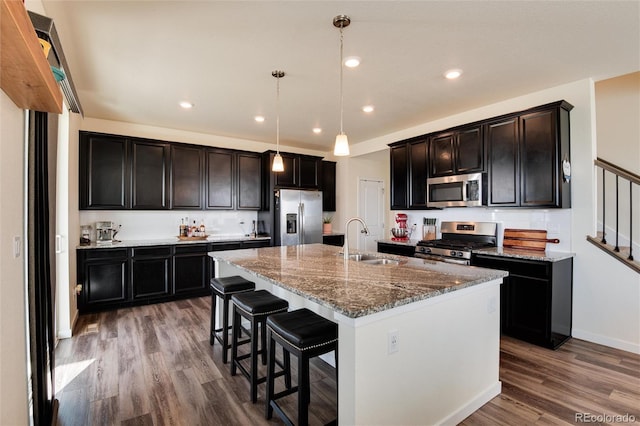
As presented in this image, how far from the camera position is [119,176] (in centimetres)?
445

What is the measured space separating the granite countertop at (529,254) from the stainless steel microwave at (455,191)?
0.60m

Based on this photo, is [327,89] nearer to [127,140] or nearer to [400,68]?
[400,68]

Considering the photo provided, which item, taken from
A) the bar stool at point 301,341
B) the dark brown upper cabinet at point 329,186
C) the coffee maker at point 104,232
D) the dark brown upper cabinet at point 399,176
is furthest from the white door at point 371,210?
the bar stool at point 301,341

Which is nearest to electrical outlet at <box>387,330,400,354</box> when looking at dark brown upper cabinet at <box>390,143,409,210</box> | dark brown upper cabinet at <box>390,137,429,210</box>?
dark brown upper cabinet at <box>390,137,429,210</box>

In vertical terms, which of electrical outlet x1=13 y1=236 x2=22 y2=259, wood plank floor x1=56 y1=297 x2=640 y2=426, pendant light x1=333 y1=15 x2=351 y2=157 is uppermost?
pendant light x1=333 y1=15 x2=351 y2=157

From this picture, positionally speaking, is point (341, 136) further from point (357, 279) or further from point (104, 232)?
point (104, 232)

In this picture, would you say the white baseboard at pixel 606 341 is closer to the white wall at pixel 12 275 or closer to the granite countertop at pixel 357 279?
the granite countertop at pixel 357 279

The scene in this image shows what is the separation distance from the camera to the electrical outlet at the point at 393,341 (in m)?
1.59

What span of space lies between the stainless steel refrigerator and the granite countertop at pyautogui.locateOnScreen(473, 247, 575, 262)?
288cm

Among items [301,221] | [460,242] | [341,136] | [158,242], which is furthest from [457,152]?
[158,242]

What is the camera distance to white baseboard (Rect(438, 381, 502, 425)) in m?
1.93

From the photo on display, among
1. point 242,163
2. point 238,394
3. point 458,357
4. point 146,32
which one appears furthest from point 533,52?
point 242,163

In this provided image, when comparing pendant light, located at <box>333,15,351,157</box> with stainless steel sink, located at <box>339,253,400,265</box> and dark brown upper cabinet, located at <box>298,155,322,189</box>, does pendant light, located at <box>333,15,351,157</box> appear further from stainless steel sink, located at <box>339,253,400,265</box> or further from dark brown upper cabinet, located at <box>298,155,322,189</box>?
dark brown upper cabinet, located at <box>298,155,322,189</box>

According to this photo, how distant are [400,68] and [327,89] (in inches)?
33.3
